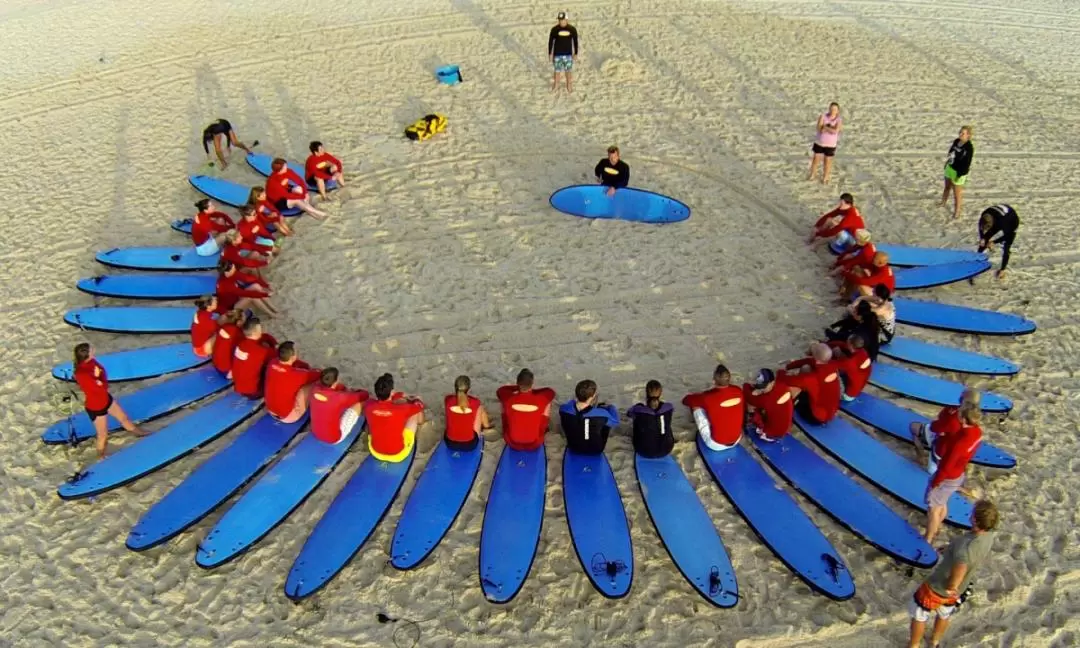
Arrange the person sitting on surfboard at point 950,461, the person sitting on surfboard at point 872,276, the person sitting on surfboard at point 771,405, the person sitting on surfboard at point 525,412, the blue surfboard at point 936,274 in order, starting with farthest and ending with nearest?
the blue surfboard at point 936,274, the person sitting on surfboard at point 872,276, the person sitting on surfboard at point 771,405, the person sitting on surfboard at point 525,412, the person sitting on surfboard at point 950,461

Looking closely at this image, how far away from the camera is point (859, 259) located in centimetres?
908

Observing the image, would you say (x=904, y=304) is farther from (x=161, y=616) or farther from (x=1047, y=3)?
(x=1047, y=3)

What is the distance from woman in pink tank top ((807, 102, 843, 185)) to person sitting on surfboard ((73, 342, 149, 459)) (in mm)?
9700

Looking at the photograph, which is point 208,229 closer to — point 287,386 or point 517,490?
point 287,386

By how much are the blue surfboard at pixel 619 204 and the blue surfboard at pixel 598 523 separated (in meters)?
4.57

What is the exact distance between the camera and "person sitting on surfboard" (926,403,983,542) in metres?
5.95

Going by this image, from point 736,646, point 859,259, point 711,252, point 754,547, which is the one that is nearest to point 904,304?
point 859,259

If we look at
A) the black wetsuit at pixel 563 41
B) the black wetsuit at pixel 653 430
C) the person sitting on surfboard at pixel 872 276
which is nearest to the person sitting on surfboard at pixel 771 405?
the black wetsuit at pixel 653 430

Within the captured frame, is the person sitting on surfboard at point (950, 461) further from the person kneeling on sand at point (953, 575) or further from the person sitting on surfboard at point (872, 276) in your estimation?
the person sitting on surfboard at point (872, 276)

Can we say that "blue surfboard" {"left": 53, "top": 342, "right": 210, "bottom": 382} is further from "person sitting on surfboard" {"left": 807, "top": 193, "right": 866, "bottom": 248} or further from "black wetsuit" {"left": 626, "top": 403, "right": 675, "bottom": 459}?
"person sitting on surfboard" {"left": 807, "top": 193, "right": 866, "bottom": 248}

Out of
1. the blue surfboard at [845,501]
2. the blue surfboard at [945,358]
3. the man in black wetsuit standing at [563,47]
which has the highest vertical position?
the man in black wetsuit standing at [563,47]

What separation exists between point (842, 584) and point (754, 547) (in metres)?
0.75

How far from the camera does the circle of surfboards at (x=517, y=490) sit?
6285 mm

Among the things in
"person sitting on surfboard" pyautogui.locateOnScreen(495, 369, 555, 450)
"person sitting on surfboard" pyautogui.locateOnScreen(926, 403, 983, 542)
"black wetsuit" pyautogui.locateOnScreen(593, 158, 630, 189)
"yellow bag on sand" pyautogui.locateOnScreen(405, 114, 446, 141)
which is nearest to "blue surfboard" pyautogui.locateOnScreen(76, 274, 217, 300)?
"yellow bag on sand" pyautogui.locateOnScreen(405, 114, 446, 141)
